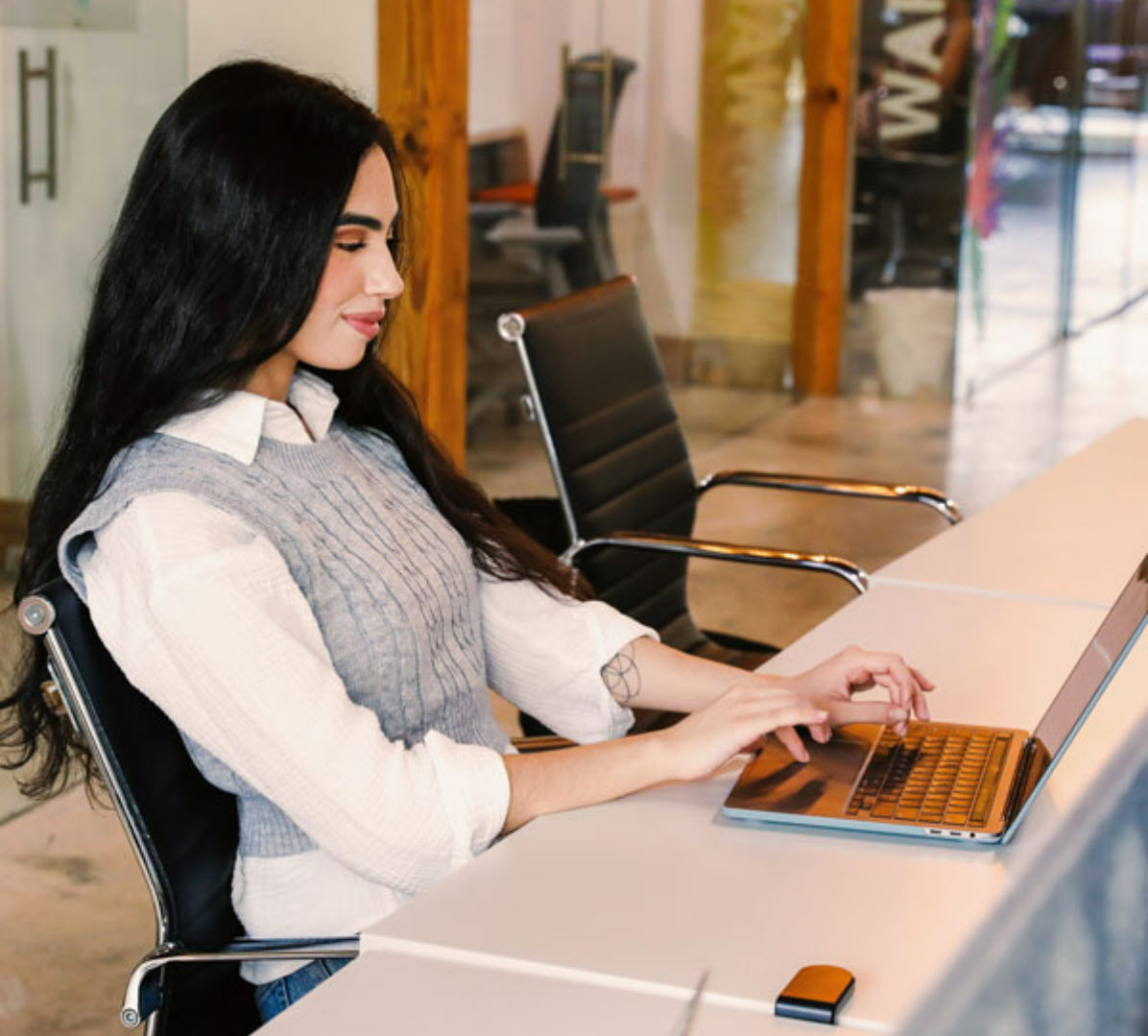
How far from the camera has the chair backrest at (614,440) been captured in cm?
244

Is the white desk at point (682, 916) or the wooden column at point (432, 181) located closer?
the white desk at point (682, 916)

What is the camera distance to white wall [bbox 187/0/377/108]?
3363 mm

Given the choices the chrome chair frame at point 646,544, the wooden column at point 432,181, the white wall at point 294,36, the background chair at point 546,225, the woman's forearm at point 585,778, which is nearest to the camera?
the woman's forearm at point 585,778

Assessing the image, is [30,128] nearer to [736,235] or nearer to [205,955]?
[205,955]

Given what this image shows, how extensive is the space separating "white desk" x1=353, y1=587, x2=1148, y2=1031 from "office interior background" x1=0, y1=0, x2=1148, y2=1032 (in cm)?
129

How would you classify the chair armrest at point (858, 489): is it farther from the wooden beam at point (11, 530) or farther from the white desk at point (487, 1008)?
the white desk at point (487, 1008)

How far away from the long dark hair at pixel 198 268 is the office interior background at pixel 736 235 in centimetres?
114

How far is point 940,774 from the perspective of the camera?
4.57 feet

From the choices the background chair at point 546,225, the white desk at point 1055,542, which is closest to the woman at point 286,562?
the white desk at point 1055,542

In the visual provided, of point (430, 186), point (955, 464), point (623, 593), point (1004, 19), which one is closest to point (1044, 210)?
point (1004, 19)

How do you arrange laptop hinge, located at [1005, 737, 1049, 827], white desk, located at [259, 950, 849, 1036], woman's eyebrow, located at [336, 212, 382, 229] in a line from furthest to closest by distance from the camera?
1. woman's eyebrow, located at [336, 212, 382, 229]
2. laptop hinge, located at [1005, 737, 1049, 827]
3. white desk, located at [259, 950, 849, 1036]

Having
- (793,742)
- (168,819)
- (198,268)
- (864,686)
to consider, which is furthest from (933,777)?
(198,268)

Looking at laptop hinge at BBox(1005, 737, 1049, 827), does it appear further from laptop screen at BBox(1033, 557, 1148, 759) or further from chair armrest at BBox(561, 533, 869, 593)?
chair armrest at BBox(561, 533, 869, 593)

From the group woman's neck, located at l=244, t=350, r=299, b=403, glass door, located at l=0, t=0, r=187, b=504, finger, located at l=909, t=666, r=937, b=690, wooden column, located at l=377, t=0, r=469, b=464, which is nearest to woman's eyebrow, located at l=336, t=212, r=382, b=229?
woman's neck, located at l=244, t=350, r=299, b=403
